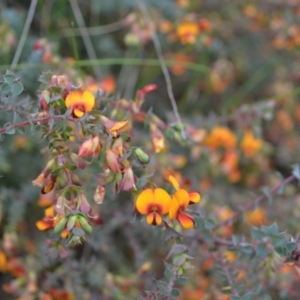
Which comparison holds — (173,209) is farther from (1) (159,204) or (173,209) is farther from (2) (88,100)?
(2) (88,100)

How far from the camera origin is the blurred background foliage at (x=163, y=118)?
1.46 m

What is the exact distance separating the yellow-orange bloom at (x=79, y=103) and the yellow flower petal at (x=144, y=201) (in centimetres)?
20

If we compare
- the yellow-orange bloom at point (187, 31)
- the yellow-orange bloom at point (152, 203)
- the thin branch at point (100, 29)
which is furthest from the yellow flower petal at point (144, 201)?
the thin branch at point (100, 29)

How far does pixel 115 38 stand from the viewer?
2232mm

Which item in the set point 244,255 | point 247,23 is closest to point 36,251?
point 244,255

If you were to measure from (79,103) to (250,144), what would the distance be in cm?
112

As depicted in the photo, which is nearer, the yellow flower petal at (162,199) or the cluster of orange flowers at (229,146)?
the yellow flower petal at (162,199)

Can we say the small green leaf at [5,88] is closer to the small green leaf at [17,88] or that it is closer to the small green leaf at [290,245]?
the small green leaf at [17,88]

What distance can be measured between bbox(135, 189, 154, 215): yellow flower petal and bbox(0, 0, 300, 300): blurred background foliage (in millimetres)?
311

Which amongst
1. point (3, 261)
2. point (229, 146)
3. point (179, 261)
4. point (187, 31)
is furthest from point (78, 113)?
point (229, 146)

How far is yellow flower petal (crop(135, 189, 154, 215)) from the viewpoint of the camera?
95cm

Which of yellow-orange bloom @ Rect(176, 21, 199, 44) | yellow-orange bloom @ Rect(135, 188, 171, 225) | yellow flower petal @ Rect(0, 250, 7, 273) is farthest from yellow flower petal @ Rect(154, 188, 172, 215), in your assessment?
yellow-orange bloom @ Rect(176, 21, 199, 44)

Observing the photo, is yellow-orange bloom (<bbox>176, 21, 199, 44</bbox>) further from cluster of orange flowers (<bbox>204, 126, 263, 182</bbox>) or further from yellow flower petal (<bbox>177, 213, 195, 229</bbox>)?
yellow flower petal (<bbox>177, 213, 195, 229</bbox>)

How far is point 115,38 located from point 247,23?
24.3 inches
